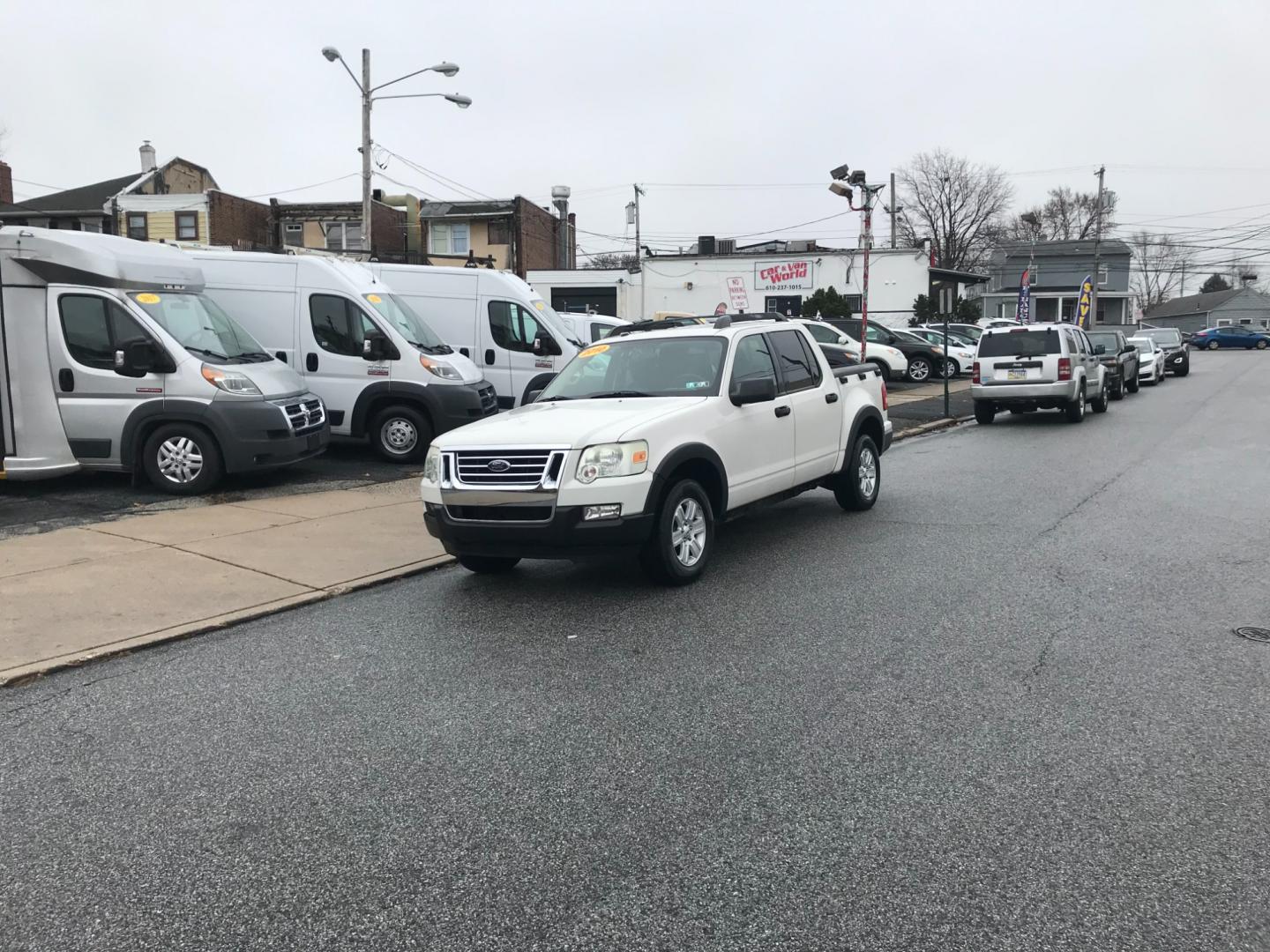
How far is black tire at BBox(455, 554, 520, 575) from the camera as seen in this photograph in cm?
748

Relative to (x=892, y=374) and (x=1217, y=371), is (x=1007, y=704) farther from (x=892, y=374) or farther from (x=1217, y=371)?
(x=1217, y=371)

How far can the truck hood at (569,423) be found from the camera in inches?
257

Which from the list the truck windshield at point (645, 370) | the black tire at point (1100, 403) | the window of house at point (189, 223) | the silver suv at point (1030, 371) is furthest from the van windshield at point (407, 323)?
the window of house at point (189, 223)

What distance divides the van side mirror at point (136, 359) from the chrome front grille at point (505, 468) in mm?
5475

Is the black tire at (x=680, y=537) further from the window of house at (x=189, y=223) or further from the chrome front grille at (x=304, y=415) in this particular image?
the window of house at (x=189, y=223)

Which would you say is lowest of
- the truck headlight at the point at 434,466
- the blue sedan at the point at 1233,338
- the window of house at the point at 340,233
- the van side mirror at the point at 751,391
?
the truck headlight at the point at 434,466

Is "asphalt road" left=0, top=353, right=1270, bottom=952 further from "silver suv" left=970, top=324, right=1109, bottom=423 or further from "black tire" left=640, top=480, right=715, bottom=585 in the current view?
A: "silver suv" left=970, top=324, right=1109, bottom=423

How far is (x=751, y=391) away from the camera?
7.56 meters

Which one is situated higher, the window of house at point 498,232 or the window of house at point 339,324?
the window of house at point 498,232

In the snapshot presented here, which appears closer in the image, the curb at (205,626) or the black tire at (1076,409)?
the curb at (205,626)

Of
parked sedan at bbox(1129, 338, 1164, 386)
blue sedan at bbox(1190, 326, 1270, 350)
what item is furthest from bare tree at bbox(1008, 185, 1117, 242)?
parked sedan at bbox(1129, 338, 1164, 386)

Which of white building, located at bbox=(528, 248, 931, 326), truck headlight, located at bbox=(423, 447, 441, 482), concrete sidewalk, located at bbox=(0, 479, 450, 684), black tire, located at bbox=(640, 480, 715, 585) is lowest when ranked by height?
concrete sidewalk, located at bbox=(0, 479, 450, 684)

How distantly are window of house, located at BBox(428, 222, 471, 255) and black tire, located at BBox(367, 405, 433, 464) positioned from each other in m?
34.0

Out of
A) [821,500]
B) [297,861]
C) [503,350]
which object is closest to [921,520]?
[821,500]
